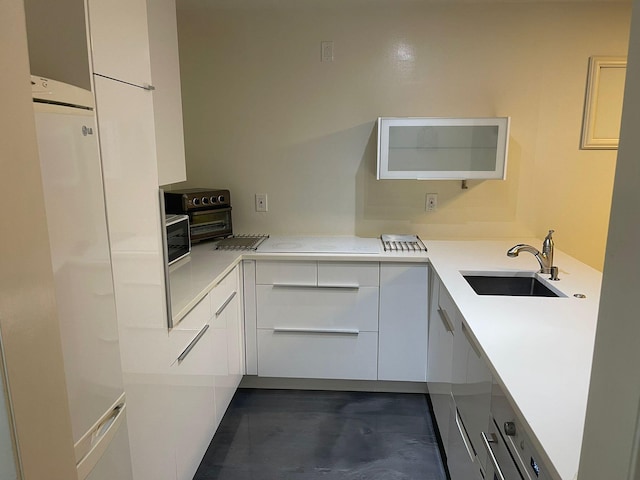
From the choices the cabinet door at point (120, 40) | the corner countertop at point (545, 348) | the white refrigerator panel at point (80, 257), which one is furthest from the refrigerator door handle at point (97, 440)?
the corner countertop at point (545, 348)

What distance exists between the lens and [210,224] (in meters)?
2.83

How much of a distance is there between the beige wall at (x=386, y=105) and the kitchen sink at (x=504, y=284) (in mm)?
765

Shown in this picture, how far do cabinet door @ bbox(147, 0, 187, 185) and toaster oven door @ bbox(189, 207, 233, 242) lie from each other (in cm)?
81

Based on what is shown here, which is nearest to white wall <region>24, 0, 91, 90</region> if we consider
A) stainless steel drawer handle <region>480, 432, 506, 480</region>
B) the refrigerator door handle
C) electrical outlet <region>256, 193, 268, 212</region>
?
the refrigerator door handle

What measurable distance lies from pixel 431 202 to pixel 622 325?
8.15 ft

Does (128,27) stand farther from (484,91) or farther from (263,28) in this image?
(484,91)

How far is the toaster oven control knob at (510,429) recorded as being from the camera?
1.14 m

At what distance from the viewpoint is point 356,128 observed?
292 centimetres

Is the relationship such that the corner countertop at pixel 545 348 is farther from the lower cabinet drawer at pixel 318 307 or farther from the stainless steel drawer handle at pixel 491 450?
the lower cabinet drawer at pixel 318 307

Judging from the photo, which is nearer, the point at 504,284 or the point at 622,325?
the point at 622,325

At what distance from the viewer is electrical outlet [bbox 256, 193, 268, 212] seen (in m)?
3.04

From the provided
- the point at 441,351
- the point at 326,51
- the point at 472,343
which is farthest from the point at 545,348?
the point at 326,51

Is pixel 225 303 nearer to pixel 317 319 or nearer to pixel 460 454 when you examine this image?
pixel 317 319

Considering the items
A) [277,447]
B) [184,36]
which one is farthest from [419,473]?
[184,36]
